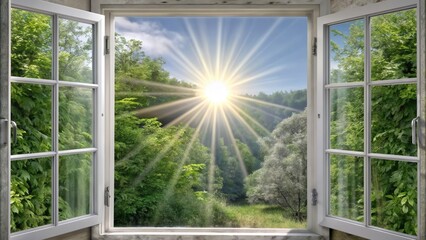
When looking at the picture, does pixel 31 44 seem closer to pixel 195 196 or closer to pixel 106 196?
pixel 106 196

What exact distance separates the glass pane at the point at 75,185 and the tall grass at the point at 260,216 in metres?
1.70

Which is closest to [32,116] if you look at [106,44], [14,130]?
[14,130]

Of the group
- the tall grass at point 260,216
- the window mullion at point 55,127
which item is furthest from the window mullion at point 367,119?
the window mullion at point 55,127

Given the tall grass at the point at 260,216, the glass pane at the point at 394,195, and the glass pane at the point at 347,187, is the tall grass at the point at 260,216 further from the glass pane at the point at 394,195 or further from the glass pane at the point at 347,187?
the glass pane at the point at 394,195

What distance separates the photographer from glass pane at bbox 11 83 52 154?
272 centimetres

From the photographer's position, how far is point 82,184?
3.13 metres

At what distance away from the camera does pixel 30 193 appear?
281cm

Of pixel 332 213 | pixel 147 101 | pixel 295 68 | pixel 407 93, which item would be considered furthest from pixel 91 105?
pixel 295 68

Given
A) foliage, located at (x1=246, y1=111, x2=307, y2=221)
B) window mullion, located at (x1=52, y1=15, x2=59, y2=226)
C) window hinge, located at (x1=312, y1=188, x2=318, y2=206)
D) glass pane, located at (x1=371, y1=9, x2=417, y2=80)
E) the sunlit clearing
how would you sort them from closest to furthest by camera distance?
1. glass pane, located at (x1=371, y1=9, x2=417, y2=80)
2. window mullion, located at (x1=52, y1=15, x2=59, y2=226)
3. window hinge, located at (x1=312, y1=188, x2=318, y2=206)
4. foliage, located at (x1=246, y1=111, x2=307, y2=221)
5. the sunlit clearing

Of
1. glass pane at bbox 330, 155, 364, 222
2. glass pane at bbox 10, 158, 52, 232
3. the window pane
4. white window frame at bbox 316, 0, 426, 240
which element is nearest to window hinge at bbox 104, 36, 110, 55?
glass pane at bbox 10, 158, 52, 232

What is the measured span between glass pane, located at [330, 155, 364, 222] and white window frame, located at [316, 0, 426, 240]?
45 mm

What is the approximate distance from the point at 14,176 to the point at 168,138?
2.04m

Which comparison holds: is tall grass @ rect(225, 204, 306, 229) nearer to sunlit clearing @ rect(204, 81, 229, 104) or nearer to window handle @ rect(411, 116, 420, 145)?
sunlit clearing @ rect(204, 81, 229, 104)

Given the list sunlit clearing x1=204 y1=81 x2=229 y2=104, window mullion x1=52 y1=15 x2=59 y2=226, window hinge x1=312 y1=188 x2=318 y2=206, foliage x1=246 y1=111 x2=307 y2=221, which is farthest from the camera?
sunlit clearing x1=204 y1=81 x2=229 y2=104
